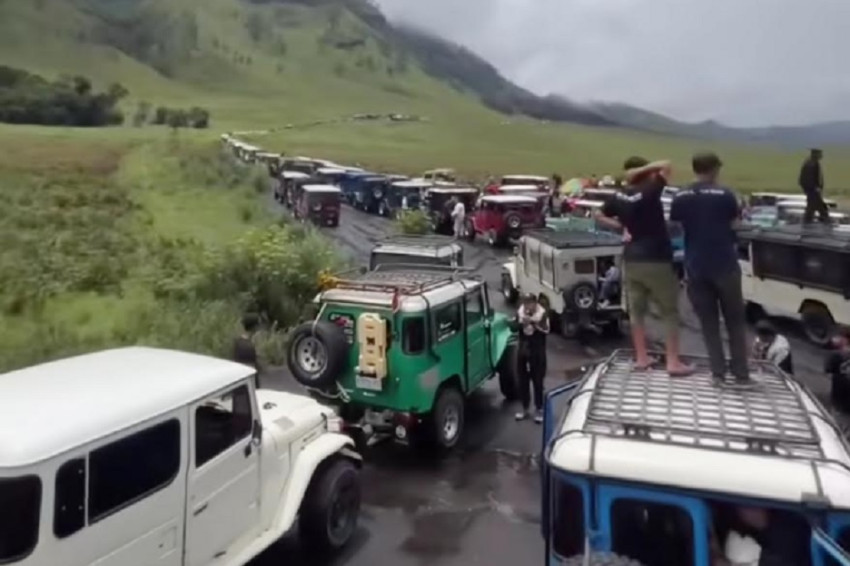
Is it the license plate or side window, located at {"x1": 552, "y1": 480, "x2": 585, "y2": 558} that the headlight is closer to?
the license plate

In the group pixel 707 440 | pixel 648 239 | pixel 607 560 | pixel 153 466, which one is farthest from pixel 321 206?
pixel 607 560

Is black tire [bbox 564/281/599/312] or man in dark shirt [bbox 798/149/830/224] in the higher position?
man in dark shirt [bbox 798/149/830/224]

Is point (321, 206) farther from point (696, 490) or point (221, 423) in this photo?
point (696, 490)

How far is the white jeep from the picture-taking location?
575 cm

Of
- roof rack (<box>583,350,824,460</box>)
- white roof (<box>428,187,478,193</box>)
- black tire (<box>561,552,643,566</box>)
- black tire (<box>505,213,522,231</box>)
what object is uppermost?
white roof (<box>428,187,478,193</box>)

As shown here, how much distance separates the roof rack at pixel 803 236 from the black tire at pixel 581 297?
3216mm

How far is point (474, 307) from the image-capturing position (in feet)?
43.0

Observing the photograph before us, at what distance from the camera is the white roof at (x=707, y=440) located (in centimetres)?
469

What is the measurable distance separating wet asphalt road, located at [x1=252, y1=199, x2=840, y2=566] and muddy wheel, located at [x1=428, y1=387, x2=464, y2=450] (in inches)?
8.4

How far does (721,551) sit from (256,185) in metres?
48.1

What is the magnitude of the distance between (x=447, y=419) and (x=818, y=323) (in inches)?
388

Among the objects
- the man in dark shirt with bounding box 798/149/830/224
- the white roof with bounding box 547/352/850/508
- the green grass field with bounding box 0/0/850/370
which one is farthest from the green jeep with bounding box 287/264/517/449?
the man in dark shirt with bounding box 798/149/830/224

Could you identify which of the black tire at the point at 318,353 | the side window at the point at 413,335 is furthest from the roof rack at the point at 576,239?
the black tire at the point at 318,353

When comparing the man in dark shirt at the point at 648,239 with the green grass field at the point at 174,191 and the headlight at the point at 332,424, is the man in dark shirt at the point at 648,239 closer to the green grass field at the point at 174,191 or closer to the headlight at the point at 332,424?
the headlight at the point at 332,424
